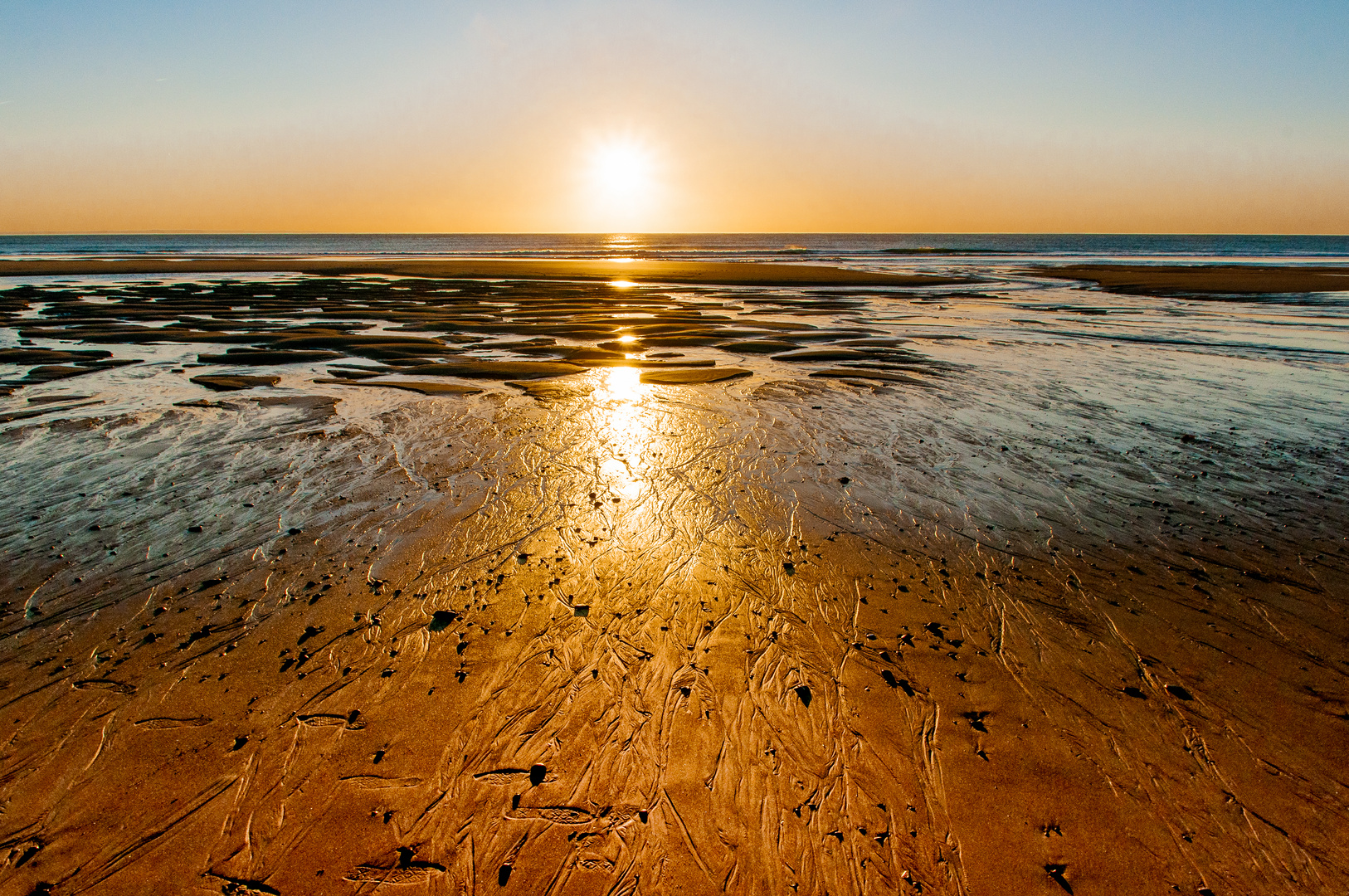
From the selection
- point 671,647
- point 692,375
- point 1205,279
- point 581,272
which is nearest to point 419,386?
point 692,375

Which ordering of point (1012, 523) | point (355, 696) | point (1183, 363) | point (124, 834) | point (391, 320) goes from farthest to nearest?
point (391, 320) < point (1183, 363) < point (1012, 523) < point (355, 696) < point (124, 834)

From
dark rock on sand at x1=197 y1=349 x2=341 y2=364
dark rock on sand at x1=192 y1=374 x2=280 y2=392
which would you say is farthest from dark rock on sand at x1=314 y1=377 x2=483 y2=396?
dark rock on sand at x1=197 y1=349 x2=341 y2=364

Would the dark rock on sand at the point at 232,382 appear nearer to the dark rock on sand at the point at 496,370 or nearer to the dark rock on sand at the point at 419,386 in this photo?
the dark rock on sand at the point at 419,386

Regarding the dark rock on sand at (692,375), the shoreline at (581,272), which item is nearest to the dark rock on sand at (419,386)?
the dark rock on sand at (692,375)

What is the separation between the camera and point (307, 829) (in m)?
3.81

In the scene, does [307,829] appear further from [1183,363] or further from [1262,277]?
[1262,277]

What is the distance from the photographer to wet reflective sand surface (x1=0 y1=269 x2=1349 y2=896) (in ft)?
12.4

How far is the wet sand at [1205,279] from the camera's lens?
37.6 meters

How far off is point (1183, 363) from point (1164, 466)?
9.89 m

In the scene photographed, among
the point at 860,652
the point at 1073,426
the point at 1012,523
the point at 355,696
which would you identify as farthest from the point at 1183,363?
the point at 355,696

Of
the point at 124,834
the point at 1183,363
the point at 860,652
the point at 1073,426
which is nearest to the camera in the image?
the point at 124,834

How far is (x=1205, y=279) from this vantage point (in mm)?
44094

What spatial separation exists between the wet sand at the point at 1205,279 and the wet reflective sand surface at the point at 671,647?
3211 centimetres

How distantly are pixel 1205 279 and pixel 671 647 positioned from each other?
5507 cm
